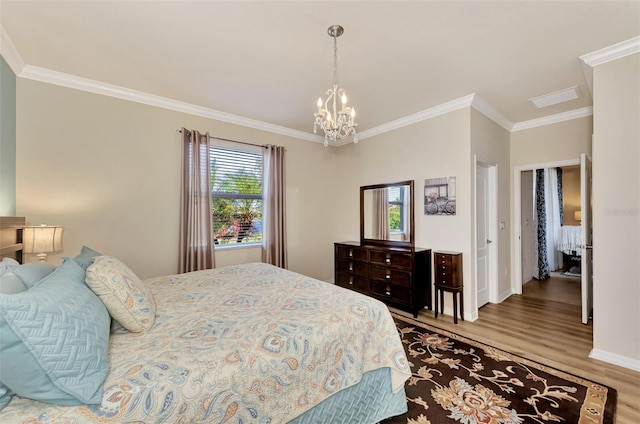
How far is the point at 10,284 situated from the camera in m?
1.18

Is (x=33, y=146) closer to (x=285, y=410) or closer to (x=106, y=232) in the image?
(x=106, y=232)

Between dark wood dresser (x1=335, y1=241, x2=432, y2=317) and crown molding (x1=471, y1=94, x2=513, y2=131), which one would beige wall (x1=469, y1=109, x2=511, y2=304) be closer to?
crown molding (x1=471, y1=94, x2=513, y2=131)

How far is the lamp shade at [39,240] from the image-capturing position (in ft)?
7.43

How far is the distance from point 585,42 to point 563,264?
592 cm

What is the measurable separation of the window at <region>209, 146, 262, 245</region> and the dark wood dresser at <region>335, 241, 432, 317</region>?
1516mm

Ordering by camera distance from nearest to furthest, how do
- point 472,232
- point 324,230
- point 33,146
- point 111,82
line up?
point 33,146
point 111,82
point 472,232
point 324,230

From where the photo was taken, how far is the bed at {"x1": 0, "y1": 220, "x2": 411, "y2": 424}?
99 cm

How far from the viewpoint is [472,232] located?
131 inches

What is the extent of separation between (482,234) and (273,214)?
300 centimetres

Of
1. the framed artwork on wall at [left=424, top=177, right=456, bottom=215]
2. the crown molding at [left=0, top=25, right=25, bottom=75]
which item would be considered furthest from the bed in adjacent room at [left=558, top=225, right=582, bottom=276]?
the crown molding at [left=0, top=25, right=25, bottom=75]

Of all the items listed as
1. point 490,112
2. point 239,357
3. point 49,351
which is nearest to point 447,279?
point 490,112

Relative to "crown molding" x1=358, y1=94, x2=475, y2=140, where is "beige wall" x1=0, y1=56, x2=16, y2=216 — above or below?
below

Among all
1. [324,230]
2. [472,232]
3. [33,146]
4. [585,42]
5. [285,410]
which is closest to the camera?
[285,410]

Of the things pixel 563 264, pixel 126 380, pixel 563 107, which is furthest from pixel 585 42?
pixel 563 264
